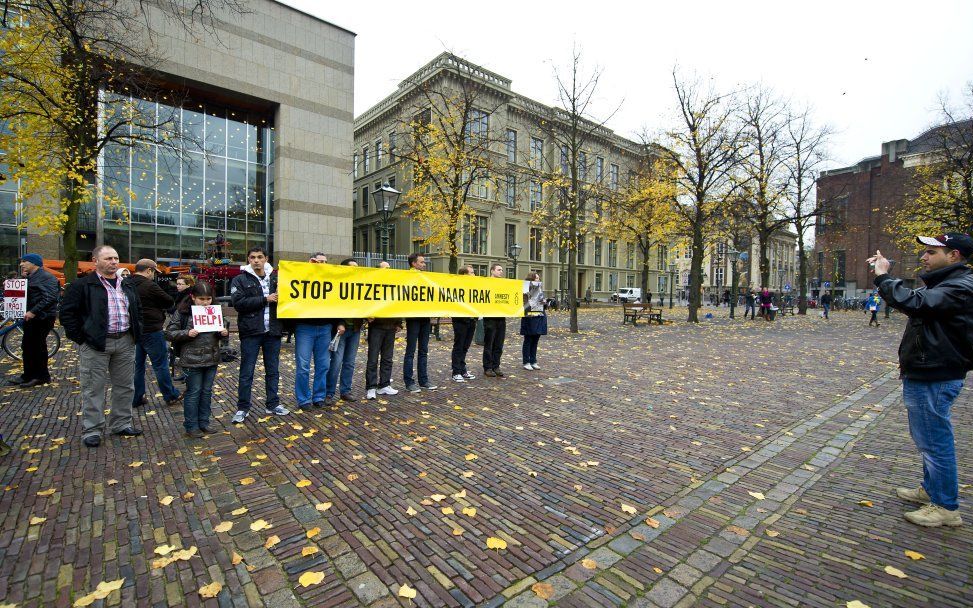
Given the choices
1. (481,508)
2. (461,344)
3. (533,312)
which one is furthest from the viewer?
(533,312)

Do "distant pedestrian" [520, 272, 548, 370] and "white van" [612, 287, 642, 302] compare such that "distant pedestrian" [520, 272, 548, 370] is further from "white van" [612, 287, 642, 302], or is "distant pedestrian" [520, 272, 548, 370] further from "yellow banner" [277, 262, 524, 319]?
"white van" [612, 287, 642, 302]

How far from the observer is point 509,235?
47.7 metres

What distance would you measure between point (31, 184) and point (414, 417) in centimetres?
1575

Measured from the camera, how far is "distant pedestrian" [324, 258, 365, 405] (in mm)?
6684

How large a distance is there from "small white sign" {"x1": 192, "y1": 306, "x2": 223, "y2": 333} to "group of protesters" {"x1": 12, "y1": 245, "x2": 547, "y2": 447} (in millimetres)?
74

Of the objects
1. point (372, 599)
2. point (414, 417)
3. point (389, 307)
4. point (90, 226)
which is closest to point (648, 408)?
point (414, 417)

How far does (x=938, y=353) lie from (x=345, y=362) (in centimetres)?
661

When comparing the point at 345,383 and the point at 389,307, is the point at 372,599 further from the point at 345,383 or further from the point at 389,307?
the point at 389,307

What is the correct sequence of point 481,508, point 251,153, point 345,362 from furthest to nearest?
point 251,153 < point 345,362 < point 481,508

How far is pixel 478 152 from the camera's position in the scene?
850 inches

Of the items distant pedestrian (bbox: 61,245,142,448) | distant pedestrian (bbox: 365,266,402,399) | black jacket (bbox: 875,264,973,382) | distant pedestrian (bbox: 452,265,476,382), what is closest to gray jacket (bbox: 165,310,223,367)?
distant pedestrian (bbox: 61,245,142,448)

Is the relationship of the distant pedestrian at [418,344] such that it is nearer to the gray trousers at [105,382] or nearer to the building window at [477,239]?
the gray trousers at [105,382]

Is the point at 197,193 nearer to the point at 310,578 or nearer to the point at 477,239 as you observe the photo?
the point at 477,239

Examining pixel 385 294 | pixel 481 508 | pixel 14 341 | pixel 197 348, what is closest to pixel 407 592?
pixel 481 508
